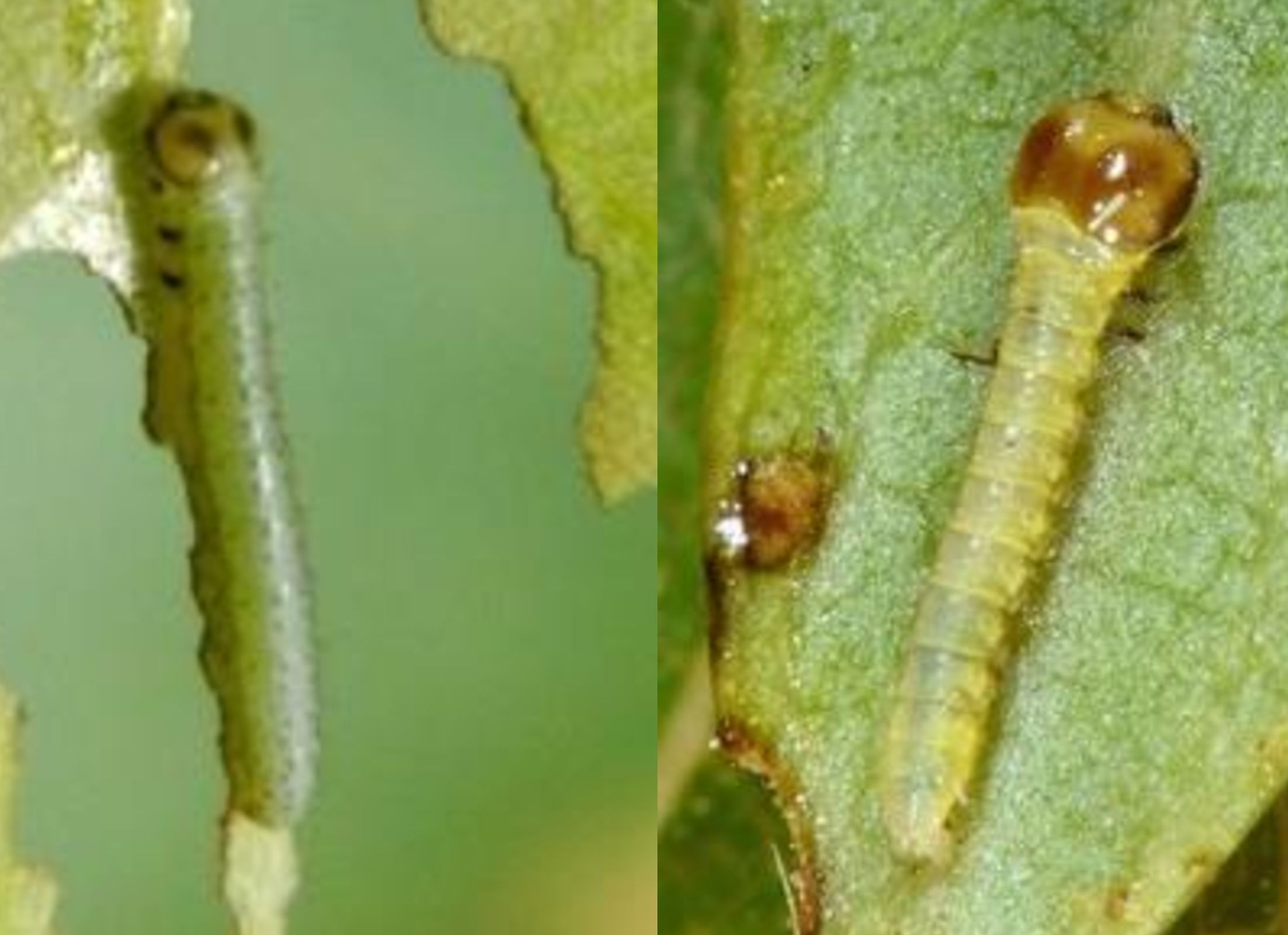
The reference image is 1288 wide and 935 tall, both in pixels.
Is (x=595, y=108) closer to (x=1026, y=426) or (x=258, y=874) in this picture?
(x=1026, y=426)

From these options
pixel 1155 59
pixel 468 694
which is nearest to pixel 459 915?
pixel 468 694

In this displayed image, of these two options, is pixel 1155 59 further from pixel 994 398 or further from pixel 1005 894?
pixel 1005 894

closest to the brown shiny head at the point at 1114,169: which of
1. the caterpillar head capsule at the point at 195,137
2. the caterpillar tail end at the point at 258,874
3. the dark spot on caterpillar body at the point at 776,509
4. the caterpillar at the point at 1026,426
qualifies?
the caterpillar at the point at 1026,426

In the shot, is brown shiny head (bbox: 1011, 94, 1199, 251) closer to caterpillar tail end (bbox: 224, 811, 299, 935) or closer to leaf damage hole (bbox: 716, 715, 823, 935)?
leaf damage hole (bbox: 716, 715, 823, 935)

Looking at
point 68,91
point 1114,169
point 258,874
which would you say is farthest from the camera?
point 258,874

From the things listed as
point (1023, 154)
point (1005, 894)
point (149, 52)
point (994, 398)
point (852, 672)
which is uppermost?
point (149, 52)

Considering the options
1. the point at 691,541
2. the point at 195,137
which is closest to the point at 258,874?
the point at 691,541

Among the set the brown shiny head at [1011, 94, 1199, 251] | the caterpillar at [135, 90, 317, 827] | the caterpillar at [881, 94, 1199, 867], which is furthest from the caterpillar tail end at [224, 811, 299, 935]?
the brown shiny head at [1011, 94, 1199, 251]
